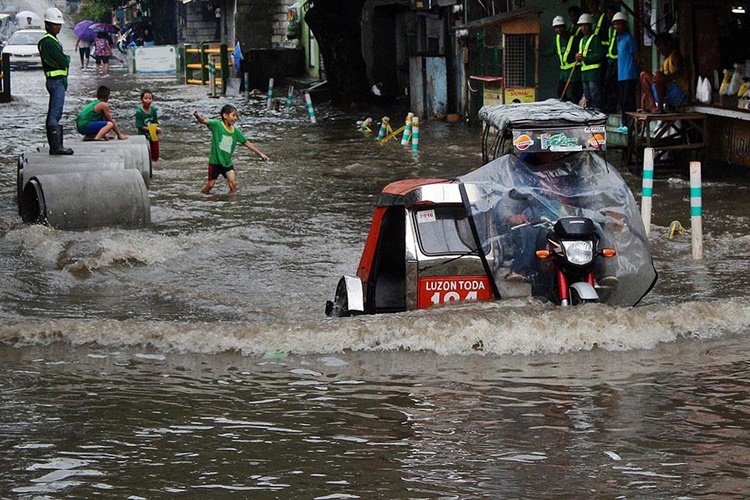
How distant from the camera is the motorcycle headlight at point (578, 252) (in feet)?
28.8

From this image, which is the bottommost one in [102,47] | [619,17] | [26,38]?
[619,17]

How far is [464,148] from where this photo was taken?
23.8 meters

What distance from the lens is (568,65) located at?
22469 mm

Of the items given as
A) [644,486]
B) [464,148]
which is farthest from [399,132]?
[644,486]

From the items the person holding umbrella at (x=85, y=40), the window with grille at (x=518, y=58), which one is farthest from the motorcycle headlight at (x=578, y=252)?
the person holding umbrella at (x=85, y=40)

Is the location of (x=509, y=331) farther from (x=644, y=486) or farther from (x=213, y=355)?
(x=644, y=486)

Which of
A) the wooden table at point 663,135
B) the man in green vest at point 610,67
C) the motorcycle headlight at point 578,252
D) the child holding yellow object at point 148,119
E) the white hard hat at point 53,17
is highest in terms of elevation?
the white hard hat at point 53,17

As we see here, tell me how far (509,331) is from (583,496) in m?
3.14

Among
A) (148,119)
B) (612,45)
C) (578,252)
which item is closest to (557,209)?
(578,252)

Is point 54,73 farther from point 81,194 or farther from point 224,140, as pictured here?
point 81,194

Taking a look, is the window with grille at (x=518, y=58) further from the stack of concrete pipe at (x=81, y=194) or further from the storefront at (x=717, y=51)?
the stack of concrete pipe at (x=81, y=194)

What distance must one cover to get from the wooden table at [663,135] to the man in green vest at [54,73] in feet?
25.3

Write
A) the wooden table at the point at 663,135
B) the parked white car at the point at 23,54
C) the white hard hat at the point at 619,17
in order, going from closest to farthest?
the wooden table at the point at 663,135, the white hard hat at the point at 619,17, the parked white car at the point at 23,54

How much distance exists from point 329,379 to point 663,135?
12.6m
